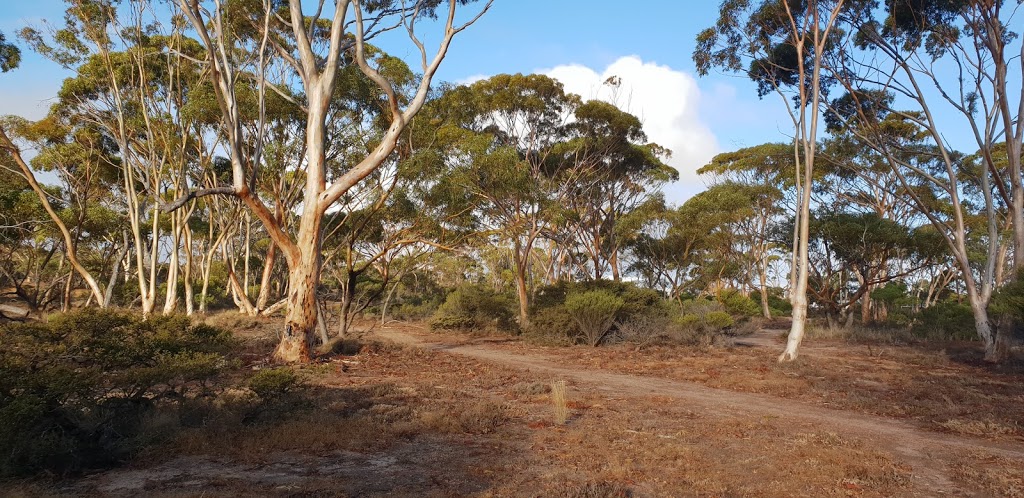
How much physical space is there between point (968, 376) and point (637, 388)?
285 inches

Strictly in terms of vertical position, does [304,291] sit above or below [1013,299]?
below

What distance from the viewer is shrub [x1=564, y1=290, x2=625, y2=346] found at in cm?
1980

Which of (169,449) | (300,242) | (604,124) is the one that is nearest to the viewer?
(169,449)

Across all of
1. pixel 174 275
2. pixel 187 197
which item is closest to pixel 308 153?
pixel 187 197

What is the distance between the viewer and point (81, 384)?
511 centimetres

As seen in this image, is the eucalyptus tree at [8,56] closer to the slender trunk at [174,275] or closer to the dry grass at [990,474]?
the slender trunk at [174,275]

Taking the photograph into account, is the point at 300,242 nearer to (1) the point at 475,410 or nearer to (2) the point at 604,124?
(1) the point at 475,410

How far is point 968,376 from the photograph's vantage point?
13000 millimetres

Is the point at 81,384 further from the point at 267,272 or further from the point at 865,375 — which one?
the point at 267,272

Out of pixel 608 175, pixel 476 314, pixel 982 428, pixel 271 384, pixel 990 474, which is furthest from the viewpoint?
pixel 608 175

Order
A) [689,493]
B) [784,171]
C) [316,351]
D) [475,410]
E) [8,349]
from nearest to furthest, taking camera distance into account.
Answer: [689,493] → [8,349] → [475,410] → [316,351] → [784,171]

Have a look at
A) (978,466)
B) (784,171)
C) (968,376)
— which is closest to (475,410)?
(978,466)

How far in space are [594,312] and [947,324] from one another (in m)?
13.8

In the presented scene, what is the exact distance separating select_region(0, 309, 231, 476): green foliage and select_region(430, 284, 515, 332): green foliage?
17890 millimetres
